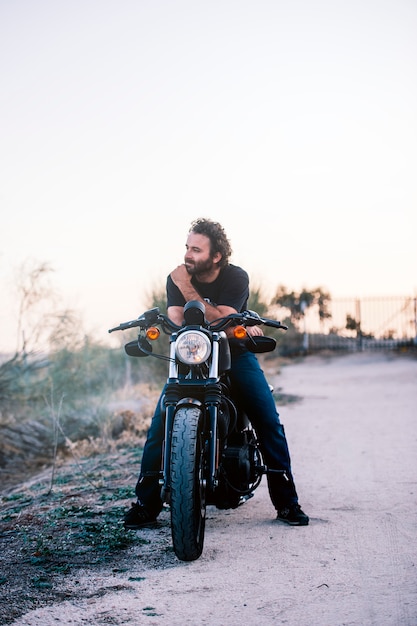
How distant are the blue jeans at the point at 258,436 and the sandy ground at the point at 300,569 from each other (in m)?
0.23

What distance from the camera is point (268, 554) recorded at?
4305mm

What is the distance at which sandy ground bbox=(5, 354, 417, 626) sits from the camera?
332 cm

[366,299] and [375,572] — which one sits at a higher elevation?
[366,299]

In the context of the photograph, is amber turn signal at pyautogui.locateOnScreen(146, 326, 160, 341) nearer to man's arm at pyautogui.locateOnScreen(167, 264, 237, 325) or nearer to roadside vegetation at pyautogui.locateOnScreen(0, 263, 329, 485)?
man's arm at pyautogui.locateOnScreen(167, 264, 237, 325)

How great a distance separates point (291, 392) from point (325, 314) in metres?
20.5

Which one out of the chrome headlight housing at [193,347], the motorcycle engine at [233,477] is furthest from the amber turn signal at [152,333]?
the motorcycle engine at [233,477]

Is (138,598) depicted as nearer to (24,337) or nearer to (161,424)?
(161,424)

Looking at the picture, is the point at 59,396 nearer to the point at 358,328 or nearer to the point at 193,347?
the point at 193,347

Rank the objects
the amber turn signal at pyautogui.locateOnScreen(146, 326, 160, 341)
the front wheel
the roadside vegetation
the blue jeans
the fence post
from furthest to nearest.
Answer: the fence post → the roadside vegetation → the blue jeans → the amber turn signal at pyautogui.locateOnScreen(146, 326, 160, 341) → the front wheel

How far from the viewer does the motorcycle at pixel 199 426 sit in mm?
3957

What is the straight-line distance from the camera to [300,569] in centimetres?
398

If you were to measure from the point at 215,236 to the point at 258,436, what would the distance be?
1447 mm

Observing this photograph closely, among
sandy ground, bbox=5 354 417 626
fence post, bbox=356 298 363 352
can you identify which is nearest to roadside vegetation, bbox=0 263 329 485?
sandy ground, bbox=5 354 417 626

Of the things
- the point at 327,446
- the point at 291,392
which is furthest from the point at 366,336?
the point at 327,446
